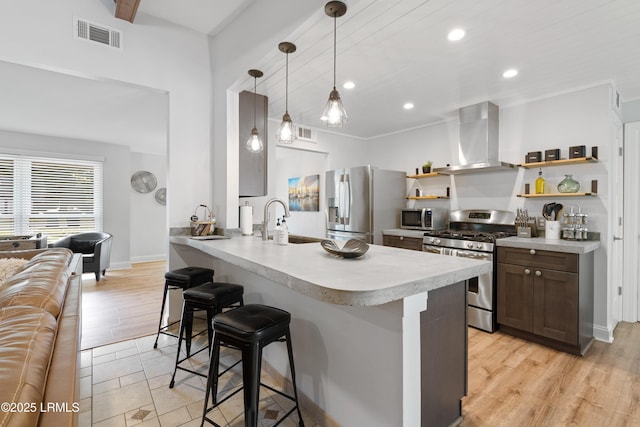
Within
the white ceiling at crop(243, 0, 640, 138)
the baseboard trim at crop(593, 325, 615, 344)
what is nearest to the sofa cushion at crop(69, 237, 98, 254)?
the white ceiling at crop(243, 0, 640, 138)

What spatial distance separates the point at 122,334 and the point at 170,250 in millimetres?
908

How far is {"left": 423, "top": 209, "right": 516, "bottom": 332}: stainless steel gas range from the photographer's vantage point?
125 inches

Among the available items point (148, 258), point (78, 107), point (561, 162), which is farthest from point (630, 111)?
point (148, 258)

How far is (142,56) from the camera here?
2.84 meters

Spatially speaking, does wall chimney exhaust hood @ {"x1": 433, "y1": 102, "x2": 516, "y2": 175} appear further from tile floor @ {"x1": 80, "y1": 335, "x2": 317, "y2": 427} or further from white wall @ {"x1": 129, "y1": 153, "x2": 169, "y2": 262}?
white wall @ {"x1": 129, "y1": 153, "x2": 169, "y2": 262}

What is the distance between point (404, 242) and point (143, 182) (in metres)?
5.93

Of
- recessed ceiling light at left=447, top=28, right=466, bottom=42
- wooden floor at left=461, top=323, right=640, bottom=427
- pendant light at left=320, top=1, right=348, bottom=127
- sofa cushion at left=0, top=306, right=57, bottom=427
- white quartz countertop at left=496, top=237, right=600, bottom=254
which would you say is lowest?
wooden floor at left=461, top=323, right=640, bottom=427

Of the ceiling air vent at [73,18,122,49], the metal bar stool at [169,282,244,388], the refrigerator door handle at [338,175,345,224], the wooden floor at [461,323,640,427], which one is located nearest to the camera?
the wooden floor at [461,323,640,427]

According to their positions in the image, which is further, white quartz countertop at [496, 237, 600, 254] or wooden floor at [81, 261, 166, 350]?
wooden floor at [81, 261, 166, 350]

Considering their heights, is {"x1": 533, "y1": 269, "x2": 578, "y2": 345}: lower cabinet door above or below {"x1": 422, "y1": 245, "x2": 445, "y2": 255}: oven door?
below

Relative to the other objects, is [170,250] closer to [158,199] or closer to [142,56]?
[142,56]

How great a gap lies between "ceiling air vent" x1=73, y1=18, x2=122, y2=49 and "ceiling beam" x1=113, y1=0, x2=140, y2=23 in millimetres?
146

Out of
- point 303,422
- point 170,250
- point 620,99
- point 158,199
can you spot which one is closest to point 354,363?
point 303,422

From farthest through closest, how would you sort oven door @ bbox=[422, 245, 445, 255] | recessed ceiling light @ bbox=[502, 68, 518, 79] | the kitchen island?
1. oven door @ bbox=[422, 245, 445, 255]
2. recessed ceiling light @ bbox=[502, 68, 518, 79]
3. the kitchen island
